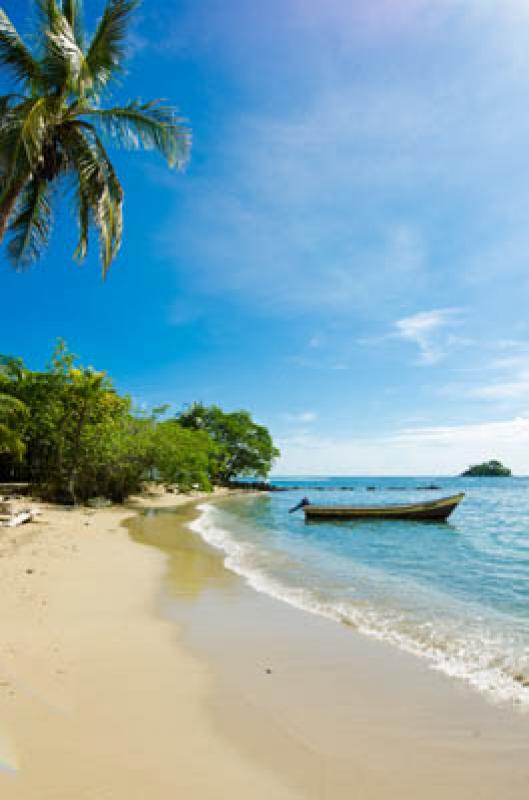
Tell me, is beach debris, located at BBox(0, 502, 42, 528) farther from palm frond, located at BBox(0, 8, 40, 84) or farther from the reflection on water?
palm frond, located at BBox(0, 8, 40, 84)

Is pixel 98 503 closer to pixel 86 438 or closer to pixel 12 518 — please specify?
pixel 86 438

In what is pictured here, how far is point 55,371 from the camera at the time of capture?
22938 mm

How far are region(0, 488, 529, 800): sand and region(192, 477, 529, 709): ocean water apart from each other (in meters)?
0.64

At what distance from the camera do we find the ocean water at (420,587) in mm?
5062

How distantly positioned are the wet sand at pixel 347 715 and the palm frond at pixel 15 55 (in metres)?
11.1

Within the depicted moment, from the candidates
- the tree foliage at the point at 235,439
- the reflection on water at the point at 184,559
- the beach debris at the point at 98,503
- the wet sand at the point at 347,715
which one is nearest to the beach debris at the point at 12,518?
the reflection on water at the point at 184,559

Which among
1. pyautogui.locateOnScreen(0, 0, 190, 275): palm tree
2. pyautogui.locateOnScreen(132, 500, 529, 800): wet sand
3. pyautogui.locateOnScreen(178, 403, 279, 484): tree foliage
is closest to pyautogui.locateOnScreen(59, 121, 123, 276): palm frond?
pyautogui.locateOnScreen(0, 0, 190, 275): palm tree

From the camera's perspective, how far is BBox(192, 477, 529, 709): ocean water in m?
5.06

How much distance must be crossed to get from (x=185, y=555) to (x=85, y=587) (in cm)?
433

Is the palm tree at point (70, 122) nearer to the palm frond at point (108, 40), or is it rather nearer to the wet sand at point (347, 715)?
the palm frond at point (108, 40)

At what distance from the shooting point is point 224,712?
135 inches

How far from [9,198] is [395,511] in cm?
2256

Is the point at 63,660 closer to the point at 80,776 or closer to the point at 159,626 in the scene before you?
the point at 159,626

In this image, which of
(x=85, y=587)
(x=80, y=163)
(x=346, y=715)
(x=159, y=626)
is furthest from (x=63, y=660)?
(x=80, y=163)
